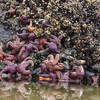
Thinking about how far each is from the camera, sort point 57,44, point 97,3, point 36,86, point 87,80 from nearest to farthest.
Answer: point 36,86 < point 87,80 < point 57,44 < point 97,3

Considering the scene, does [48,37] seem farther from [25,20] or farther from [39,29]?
[25,20]

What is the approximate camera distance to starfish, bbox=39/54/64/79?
28.6 ft

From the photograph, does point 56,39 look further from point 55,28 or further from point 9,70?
point 9,70

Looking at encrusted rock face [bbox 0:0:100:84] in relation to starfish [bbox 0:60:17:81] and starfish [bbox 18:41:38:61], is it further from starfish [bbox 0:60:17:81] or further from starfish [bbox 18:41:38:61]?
starfish [bbox 0:60:17:81]

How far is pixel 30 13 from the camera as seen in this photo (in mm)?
10336

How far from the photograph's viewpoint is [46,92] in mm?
7070

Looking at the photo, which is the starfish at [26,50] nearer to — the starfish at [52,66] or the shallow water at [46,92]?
the starfish at [52,66]

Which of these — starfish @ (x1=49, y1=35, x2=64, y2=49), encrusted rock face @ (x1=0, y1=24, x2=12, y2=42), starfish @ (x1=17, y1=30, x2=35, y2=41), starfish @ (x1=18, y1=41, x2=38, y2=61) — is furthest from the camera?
encrusted rock face @ (x1=0, y1=24, x2=12, y2=42)

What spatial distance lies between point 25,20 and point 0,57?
6.08 feet

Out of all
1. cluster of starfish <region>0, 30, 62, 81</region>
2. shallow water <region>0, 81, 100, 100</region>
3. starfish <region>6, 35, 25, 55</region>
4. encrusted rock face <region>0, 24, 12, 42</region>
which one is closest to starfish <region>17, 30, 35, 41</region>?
cluster of starfish <region>0, 30, 62, 81</region>

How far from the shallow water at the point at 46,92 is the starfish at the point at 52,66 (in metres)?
0.70

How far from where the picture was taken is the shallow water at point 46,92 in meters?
6.56

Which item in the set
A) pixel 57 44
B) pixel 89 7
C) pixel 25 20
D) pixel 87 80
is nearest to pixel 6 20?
pixel 25 20

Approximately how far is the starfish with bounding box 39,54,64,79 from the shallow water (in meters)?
0.70
